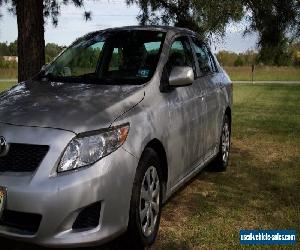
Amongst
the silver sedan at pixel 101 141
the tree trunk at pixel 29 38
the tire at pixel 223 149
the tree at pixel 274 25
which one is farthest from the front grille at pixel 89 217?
the tree at pixel 274 25

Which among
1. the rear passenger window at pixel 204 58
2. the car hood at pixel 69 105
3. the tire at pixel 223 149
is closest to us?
the car hood at pixel 69 105

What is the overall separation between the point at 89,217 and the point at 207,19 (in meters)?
5.87

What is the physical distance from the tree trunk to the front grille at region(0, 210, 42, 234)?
4015mm

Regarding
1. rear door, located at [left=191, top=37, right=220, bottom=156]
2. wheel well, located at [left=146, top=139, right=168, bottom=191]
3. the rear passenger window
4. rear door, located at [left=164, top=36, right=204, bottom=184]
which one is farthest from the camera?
the rear passenger window

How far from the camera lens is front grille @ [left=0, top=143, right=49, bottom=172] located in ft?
10.6

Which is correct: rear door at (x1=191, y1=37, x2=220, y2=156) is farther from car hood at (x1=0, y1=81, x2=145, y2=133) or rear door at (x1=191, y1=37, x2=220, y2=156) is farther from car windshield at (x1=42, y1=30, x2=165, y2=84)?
car hood at (x1=0, y1=81, x2=145, y2=133)

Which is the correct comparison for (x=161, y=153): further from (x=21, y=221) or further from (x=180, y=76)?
(x=21, y=221)

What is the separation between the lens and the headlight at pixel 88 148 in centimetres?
322

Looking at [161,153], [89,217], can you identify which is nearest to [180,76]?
[161,153]

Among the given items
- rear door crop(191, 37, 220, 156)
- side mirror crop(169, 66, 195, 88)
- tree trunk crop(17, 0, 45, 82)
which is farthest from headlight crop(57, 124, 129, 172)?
tree trunk crop(17, 0, 45, 82)

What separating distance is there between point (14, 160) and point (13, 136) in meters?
0.17

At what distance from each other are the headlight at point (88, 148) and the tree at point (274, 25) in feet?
15.4

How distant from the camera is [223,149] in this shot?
654cm

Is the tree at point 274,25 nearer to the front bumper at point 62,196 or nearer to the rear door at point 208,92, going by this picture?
the rear door at point 208,92
